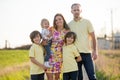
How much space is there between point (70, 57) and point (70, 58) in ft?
0.07

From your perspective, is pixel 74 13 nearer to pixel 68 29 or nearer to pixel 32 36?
pixel 68 29

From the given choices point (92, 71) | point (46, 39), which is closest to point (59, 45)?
point (46, 39)

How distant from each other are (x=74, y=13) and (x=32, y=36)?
941 millimetres

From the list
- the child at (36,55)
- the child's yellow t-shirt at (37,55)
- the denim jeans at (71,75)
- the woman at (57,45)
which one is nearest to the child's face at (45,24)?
the woman at (57,45)

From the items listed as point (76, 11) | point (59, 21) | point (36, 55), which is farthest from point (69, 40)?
point (36, 55)

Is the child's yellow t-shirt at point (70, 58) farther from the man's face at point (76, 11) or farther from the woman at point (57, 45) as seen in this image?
the man's face at point (76, 11)

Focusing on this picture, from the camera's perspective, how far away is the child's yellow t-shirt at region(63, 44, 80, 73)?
7.63 m

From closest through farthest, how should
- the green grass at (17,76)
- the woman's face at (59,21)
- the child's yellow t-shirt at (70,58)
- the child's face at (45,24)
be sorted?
the child's yellow t-shirt at (70,58) < the woman's face at (59,21) < the child's face at (45,24) < the green grass at (17,76)

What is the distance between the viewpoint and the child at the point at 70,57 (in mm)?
7629

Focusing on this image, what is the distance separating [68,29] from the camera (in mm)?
7828

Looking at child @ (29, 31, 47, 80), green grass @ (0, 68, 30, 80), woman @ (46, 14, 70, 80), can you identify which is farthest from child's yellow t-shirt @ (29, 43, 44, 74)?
green grass @ (0, 68, 30, 80)

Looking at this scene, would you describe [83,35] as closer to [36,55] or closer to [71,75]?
[71,75]

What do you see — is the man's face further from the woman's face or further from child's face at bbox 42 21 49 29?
child's face at bbox 42 21 49 29

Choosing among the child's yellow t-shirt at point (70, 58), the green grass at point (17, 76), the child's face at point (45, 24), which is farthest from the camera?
the green grass at point (17, 76)
